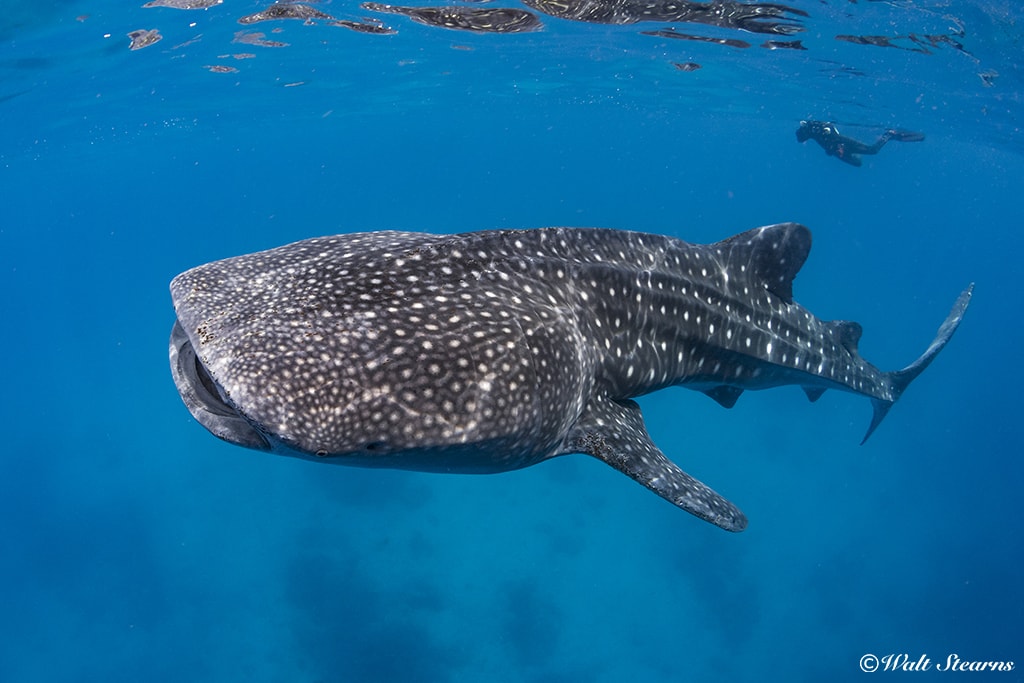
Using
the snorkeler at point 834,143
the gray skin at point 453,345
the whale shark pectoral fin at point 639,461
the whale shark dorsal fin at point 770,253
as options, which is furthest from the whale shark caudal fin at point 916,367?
the snorkeler at point 834,143

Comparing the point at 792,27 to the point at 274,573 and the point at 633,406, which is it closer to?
the point at 633,406

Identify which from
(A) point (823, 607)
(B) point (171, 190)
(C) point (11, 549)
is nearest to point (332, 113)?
(C) point (11, 549)

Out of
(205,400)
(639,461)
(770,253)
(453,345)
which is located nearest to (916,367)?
(770,253)

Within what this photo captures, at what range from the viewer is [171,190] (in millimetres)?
79625

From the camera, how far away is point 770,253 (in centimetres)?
612

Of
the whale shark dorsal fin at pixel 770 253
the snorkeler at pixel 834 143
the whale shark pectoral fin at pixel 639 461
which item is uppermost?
the whale shark dorsal fin at pixel 770 253

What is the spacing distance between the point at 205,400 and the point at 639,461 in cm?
271

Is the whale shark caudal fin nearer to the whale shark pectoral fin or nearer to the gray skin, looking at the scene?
the gray skin

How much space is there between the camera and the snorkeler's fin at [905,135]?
94.7 feet

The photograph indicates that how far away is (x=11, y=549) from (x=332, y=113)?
82.7 ft

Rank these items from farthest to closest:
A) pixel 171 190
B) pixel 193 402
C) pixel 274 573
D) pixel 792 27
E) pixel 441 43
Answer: pixel 171 190 → pixel 441 43 → pixel 274 573 → pixel 792 27 → pixel 193 402

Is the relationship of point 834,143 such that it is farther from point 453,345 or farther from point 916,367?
point 453,345

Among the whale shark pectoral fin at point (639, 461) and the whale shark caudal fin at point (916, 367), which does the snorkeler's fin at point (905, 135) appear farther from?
the whale shark pectoral fin at point (639, 461)

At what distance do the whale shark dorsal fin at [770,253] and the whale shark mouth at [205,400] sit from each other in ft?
14.3
